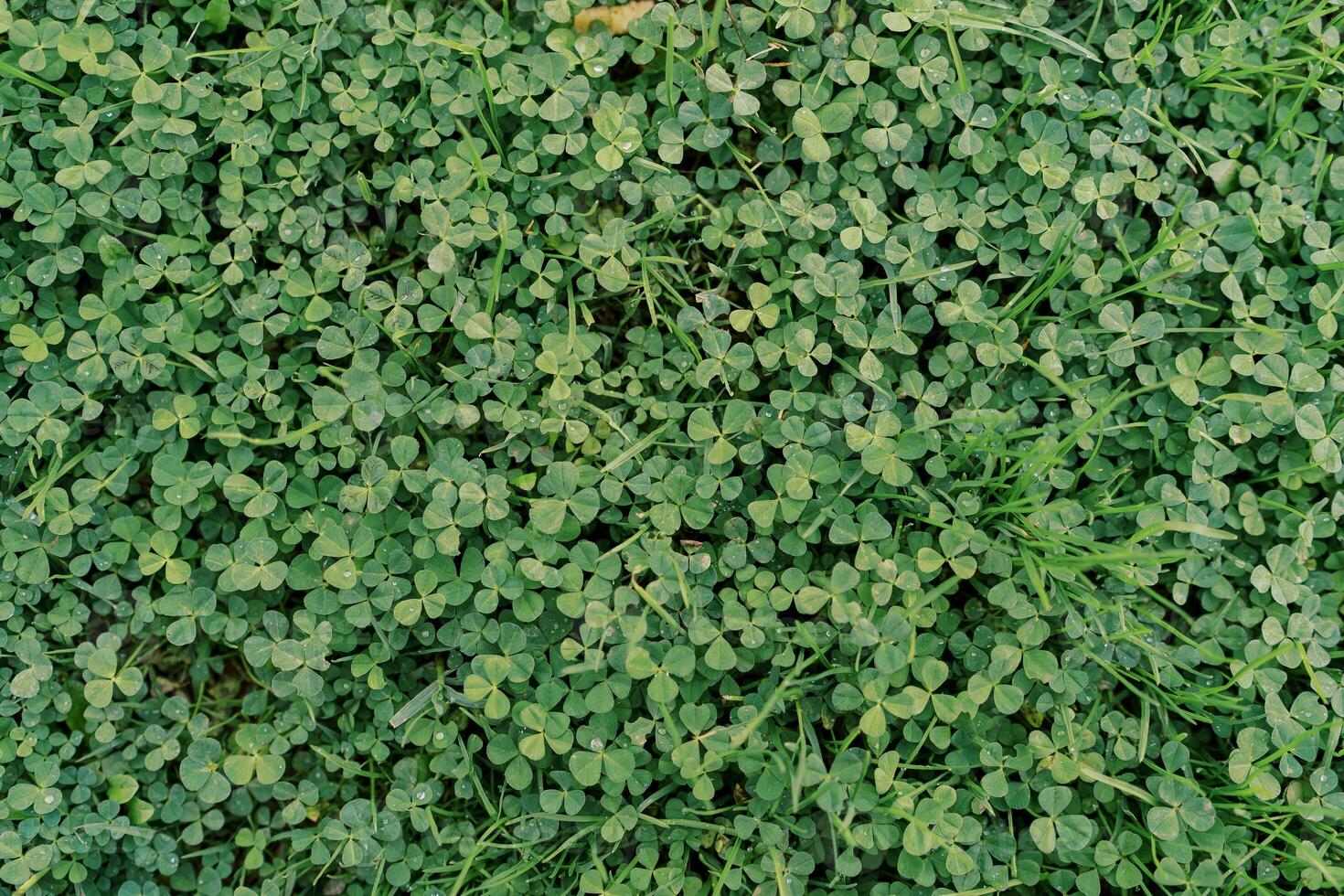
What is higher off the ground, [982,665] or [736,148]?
[736,148]

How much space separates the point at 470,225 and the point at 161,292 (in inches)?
34.6

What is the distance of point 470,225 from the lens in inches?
97.1

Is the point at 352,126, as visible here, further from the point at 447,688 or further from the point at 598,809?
the point at 598,809

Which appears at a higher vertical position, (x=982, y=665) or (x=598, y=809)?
(x=982, y=665)

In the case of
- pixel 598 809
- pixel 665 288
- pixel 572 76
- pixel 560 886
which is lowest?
pixel 560 886

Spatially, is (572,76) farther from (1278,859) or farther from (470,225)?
(1278,859)

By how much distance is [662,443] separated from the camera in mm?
2430

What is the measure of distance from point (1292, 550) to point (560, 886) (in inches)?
80.4

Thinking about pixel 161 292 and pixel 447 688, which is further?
pixel 161 292

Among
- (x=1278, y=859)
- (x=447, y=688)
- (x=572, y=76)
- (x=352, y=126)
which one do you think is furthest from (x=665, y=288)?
(x=1278, y=859)

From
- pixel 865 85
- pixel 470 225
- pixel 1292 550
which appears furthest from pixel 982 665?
pixel 470 225

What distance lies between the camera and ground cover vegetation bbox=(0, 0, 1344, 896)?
2354 mm

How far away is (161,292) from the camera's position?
259 cm

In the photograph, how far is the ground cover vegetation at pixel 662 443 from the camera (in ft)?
7.72
